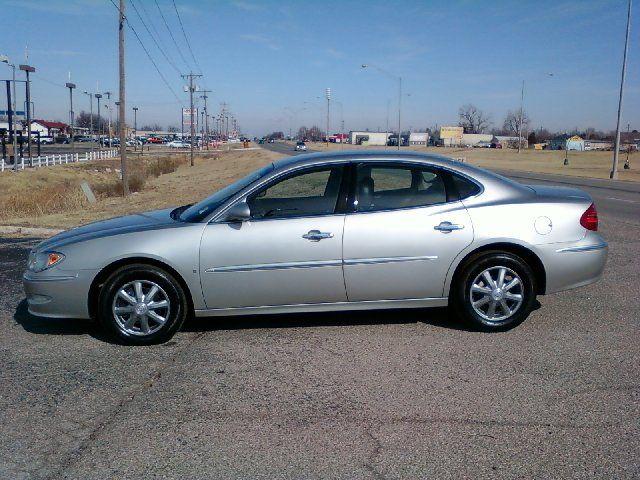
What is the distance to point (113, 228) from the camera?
5.63 meters

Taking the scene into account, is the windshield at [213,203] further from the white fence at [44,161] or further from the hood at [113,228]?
the white fence at [44,161]

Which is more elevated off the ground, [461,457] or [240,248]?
[240,248]

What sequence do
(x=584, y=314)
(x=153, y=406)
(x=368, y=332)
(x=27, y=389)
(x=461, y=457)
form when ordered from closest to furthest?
(x=461, y=457) → (x=153, y=406) → (x=27, y=389) → (x=368, y=332) → (x=584, y=314)

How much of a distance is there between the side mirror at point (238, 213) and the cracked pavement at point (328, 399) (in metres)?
1.04

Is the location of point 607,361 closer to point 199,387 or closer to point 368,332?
point 368,332

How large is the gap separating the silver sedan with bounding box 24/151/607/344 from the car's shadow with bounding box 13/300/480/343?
402 mm

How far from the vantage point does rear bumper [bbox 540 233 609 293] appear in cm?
557

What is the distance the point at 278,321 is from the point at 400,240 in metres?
1.46

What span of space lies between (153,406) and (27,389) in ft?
3.25

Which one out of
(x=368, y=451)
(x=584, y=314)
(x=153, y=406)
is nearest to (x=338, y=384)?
(x=368, y=451)

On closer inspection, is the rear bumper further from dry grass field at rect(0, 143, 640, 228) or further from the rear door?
dry grass field at rect(0, 143, 640, 228)

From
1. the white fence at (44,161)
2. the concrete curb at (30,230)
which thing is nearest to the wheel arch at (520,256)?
the concrete curb at (30,230)

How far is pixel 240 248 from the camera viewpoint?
5.29 m

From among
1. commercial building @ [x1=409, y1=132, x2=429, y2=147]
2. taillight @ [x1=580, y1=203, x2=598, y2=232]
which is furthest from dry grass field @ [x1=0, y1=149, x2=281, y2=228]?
commercial building @ [x1=409, y1=132, x2=429, y2=147]
